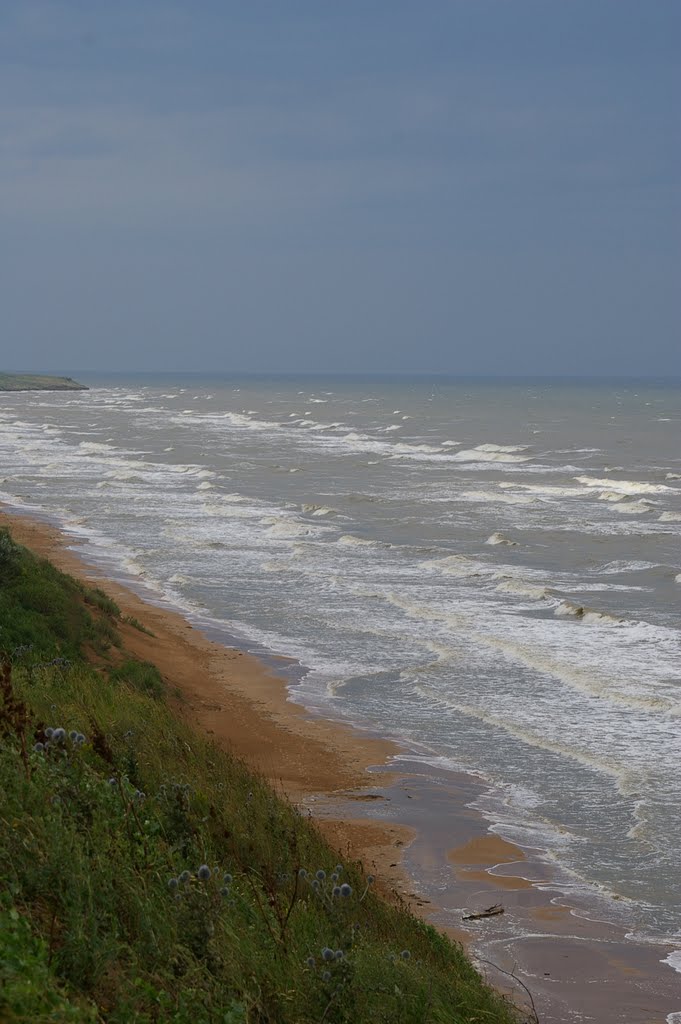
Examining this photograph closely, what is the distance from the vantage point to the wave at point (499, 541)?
3322 centimetres

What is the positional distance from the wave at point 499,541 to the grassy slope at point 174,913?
2476cm

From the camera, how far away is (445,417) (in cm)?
12269

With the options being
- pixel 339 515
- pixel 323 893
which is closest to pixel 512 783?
pixel 323 893

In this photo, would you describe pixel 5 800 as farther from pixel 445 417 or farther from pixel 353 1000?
pixel 445 417

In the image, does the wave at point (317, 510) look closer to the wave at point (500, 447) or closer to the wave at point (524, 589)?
the wave at point (524, 589)

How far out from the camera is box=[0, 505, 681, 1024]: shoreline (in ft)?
28.1

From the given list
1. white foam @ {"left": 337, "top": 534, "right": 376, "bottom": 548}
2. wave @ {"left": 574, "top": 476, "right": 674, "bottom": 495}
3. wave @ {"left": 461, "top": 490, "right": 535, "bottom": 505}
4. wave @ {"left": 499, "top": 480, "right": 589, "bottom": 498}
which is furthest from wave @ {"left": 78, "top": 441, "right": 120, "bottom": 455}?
white foam @ {"left": 337, "top": 534, "right": 376, "bottom": 548}

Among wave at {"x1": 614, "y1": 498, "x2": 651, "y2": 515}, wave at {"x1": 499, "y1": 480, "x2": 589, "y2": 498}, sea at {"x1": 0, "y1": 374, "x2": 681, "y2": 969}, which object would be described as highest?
wave at {"x1": 499, "y1": 480, "x2": 589, "y2": 498}

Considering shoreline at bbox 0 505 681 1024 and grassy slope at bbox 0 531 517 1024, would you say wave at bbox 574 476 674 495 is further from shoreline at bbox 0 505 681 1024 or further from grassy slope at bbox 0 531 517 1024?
grassy slope at bbox 0 531 517 1024

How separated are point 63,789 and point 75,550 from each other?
973 inches

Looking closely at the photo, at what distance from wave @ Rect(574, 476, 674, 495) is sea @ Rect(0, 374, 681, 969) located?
0.66ft

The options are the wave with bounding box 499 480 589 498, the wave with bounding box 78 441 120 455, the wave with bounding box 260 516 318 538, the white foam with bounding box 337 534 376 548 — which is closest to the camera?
the white foam with bounding box 337 534 376 548

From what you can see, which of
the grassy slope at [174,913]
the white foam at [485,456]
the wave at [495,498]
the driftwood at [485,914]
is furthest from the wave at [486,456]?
the grassy slope at [174,913]

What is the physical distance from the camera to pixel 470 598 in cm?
2492
